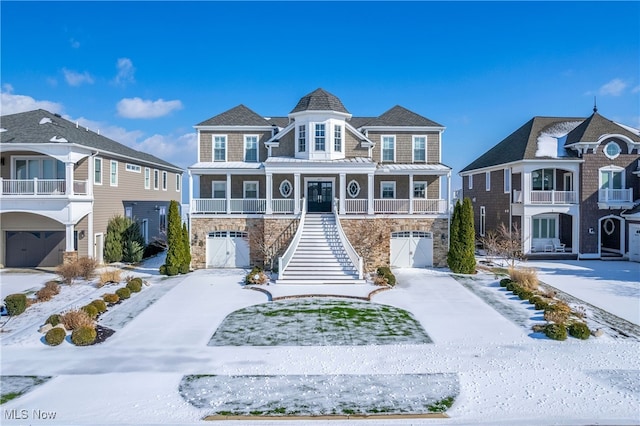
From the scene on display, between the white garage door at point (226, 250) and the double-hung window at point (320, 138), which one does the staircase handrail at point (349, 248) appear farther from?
the white garage door at point (226, 250)

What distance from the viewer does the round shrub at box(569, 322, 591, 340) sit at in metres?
11.3

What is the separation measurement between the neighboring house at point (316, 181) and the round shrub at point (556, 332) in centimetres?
998

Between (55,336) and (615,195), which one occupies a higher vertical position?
(615,195)

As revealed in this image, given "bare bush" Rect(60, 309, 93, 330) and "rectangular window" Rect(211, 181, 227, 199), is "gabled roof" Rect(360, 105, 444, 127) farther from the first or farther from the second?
"bare bush" Rect(60, 309, 93, 330)

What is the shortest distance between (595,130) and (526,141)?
3.72 m

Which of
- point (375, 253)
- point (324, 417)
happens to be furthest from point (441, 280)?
point (324, 417)

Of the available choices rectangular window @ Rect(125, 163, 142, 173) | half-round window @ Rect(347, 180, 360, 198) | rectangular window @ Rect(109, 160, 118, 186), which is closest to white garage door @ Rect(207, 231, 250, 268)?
half-round window @ Rect(347, 180, 360, 198)

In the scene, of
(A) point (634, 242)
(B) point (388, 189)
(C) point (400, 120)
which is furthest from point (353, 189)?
(A) point (634, 242)

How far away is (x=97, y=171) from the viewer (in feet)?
74.7

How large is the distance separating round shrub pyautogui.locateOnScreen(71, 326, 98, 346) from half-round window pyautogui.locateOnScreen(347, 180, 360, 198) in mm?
15833

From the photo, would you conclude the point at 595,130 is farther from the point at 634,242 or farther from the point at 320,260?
the point at 320,260

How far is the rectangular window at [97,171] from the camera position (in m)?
22.4

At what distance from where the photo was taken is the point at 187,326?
12508mm

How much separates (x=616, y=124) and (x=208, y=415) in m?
28.3
